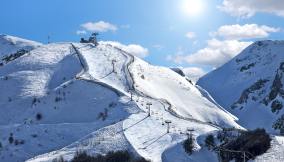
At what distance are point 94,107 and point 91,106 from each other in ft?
3.76

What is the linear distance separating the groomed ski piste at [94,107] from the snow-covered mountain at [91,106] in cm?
14

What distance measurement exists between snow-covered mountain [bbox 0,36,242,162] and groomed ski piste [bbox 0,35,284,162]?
0.46 feet

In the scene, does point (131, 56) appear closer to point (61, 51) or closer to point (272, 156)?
point (61, 51)

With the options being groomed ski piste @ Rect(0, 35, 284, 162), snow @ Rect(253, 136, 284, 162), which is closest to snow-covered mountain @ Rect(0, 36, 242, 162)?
groomed ski piste @ Rect(0, 35, 284, 162)

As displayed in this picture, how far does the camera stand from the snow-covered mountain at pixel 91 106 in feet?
324

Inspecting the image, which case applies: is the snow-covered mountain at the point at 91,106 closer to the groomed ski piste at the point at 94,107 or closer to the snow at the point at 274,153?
the groomed ski piste at the point at 94,107

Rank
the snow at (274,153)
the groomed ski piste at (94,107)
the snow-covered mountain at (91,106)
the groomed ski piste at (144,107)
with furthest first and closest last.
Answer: the snow-covered mountain at (91,106), the groomed ski piste at (94,107), the groomed ski piste at (144,107), the snow at (274,153)

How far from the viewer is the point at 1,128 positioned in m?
112

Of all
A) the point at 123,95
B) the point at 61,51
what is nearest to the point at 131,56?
the point at 61,51

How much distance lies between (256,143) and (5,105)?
6880 centimetres

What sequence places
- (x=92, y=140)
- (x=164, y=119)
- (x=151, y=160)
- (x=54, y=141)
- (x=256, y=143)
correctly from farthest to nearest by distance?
(x=164, y=119) < (x=54, y=141) < (x=92, y=140) < (x=151, y=160) < (x=256, y=143)

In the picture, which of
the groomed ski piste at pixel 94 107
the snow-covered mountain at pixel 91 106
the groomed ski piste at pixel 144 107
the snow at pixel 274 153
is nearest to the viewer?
the snow at pixel 274 153

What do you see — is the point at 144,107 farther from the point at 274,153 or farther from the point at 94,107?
the point at 274,153

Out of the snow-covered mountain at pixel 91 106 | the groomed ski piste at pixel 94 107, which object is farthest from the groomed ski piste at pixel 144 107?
the snow-covered mountain at pixel 91 106
